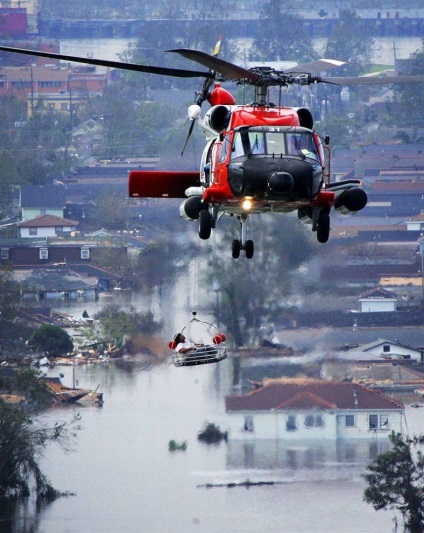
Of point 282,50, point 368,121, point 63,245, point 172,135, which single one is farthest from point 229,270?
point 282,50

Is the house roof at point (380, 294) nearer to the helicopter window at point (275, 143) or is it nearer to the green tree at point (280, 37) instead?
the green tree at point (280, 37)

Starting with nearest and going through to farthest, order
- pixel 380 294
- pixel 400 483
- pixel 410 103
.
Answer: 1. pixel 400 483
2. pixel 380 294
3. pixel 410 103

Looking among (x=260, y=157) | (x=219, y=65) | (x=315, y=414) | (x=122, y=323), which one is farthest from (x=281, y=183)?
(x=122, y=323)

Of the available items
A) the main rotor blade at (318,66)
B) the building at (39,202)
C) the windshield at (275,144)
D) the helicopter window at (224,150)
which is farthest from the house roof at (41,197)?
the windshield at (275,144)

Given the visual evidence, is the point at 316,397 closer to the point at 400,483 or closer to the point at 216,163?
the point at 400,483

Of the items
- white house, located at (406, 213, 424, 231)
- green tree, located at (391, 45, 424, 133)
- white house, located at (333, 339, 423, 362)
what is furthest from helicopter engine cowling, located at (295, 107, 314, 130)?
green tree, located at (391, 45, 424, 133)

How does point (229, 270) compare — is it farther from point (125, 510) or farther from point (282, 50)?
point (282, 50)
